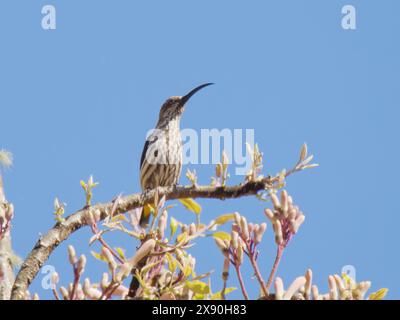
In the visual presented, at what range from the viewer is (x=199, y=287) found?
371cm

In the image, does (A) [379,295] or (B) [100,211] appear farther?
(B) [100,211]

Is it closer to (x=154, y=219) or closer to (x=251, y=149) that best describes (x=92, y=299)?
(x=154, y=219)

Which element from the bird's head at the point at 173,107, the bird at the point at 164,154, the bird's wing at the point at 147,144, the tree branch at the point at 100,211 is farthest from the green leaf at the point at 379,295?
the bird's head at the point at 173,107

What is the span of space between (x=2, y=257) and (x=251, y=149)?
1.30m

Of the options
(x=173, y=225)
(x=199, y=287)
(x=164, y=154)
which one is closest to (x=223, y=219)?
(x=173, y=225)

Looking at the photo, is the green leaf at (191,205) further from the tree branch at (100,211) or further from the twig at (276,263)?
the twig at (276,263)

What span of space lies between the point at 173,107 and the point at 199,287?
6.99 metres

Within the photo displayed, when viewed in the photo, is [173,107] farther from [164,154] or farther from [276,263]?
[276,263]

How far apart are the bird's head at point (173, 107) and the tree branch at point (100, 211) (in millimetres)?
5782
